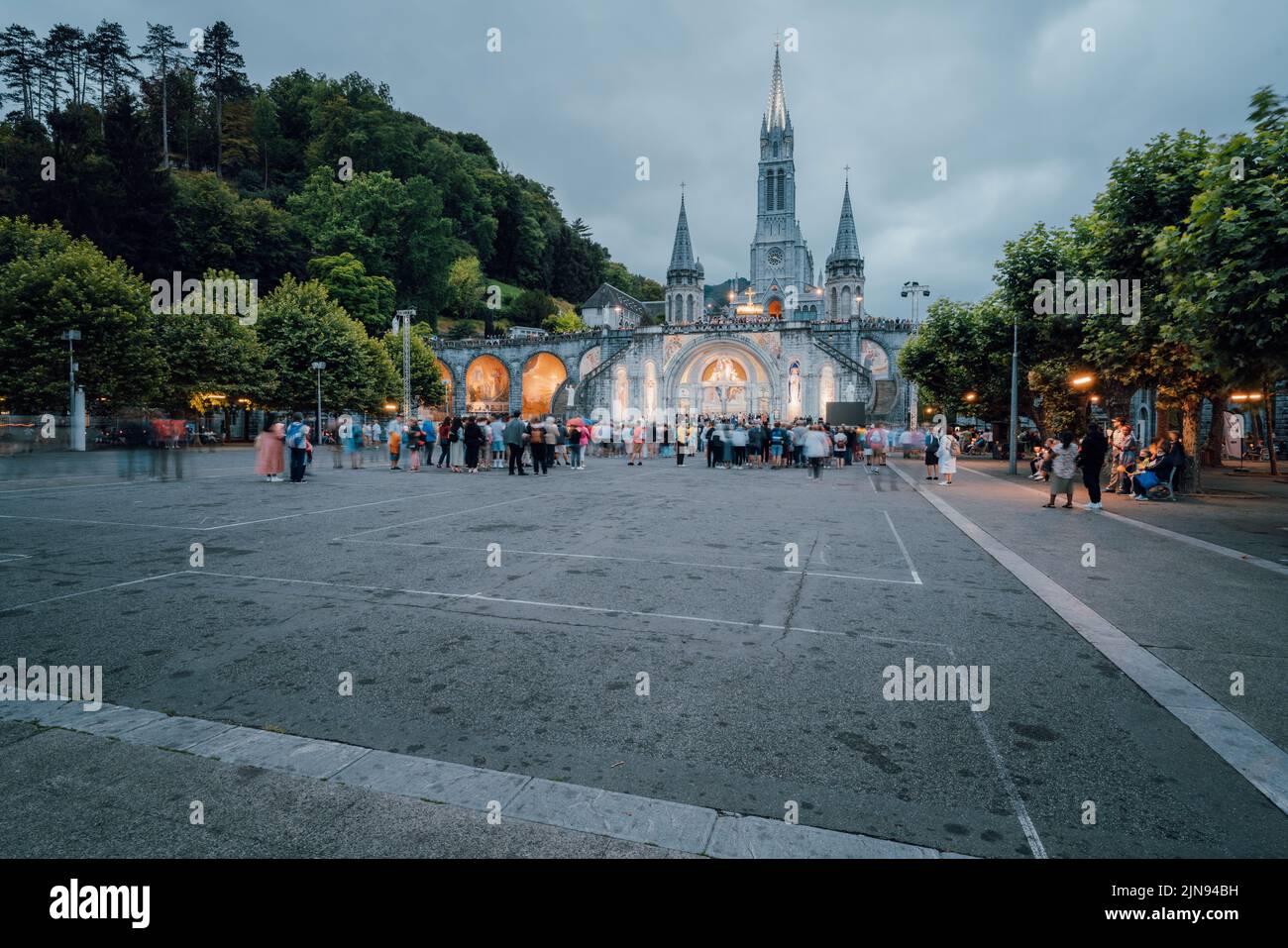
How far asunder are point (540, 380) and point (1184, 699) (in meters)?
80.3

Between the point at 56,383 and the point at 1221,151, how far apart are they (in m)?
39.6

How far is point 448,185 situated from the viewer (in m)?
90.2

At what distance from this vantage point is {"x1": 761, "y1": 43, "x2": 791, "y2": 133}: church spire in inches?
3976

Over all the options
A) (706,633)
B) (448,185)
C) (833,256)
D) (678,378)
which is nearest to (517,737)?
(706,633)

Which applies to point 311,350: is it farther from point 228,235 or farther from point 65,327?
point 228,235

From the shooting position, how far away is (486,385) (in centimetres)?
8300

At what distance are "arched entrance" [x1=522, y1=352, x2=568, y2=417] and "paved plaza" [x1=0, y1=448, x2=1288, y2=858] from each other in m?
71.8

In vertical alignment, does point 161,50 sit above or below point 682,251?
above

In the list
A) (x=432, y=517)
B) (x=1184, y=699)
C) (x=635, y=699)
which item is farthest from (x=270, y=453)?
(x=1184, y=699)

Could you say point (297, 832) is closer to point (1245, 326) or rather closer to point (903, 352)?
point (1245, 326)

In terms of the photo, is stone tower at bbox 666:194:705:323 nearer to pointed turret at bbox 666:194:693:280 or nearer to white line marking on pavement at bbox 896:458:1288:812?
pointed turret at bbox 666:194:693:280
